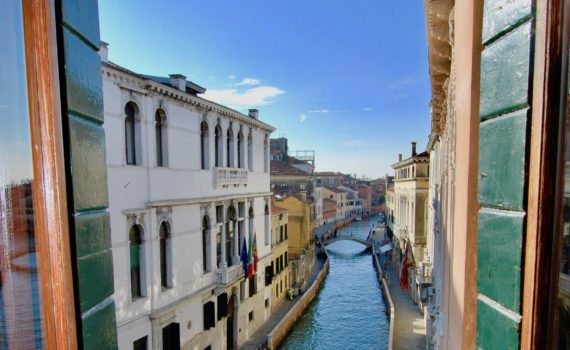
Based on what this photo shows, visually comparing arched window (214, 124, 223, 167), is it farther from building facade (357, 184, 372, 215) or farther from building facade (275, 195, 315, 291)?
building facade (357, 184, 372, 215)

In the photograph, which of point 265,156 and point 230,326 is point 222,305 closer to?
point 230,326

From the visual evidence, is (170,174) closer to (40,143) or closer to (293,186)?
(40,143)

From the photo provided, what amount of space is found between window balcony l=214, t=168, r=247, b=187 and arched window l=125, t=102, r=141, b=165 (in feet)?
10.5

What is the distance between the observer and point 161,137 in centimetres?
900

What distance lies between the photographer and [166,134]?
895 centimetres

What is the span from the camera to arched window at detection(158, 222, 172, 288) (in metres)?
9.09

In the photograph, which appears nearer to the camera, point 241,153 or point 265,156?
point 241,153

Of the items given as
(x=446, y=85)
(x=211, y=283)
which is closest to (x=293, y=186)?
(x=211, y=283)

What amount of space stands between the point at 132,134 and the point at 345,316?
15.2m

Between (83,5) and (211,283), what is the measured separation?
1073 cm

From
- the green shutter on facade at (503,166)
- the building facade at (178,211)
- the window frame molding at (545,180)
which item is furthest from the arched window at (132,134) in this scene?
the window frame molding at (545,180)

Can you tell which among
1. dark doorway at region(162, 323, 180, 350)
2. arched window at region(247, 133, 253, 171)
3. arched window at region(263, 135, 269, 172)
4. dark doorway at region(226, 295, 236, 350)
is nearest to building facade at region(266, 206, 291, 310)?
arched window at region(263, 135, 269, 172)

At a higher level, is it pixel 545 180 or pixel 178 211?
pixel 545 180

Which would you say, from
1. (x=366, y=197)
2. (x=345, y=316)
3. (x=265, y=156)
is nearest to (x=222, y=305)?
(x=265, y=156)
